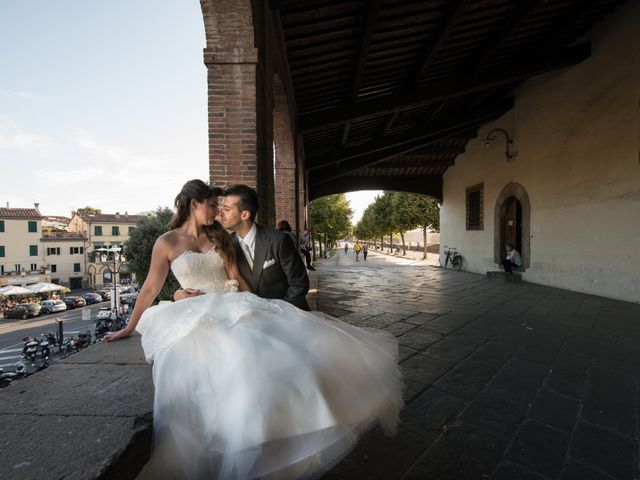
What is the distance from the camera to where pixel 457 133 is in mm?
10664

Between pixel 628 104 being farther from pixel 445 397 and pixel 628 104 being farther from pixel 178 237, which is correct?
pixel 178 237

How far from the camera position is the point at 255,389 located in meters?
1.13

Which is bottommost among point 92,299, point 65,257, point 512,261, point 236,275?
point 92,299

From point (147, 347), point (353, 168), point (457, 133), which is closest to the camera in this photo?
point (147, 347)

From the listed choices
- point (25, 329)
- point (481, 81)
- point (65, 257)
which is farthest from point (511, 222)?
point (65, 257)

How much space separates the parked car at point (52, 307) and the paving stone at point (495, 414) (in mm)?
28472

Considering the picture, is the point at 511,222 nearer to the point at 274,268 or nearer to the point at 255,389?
the point at 274,268

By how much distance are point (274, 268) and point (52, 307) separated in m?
28.1

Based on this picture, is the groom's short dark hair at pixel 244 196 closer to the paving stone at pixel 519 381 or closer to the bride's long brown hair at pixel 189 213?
the bride's long brown hair at pixel 189 213

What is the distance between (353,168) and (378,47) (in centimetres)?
665

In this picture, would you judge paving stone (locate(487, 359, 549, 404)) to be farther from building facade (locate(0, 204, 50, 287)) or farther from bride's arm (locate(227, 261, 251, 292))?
building facade (locate(0, 204, 50, 287))

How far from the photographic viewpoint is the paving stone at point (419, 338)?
3.33 m

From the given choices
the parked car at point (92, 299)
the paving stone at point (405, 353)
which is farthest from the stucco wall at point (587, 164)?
the parked car at point (92, 299)

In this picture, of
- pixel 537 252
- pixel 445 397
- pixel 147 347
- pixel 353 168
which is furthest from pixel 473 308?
pixel 353 168
